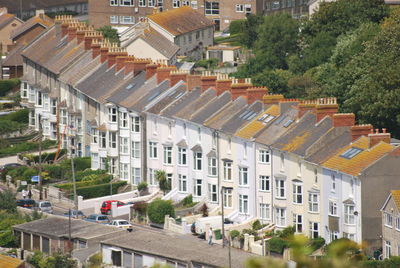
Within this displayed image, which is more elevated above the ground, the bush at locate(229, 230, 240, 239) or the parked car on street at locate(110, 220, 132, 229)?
the bush at locate(229, 230, 240, 239)

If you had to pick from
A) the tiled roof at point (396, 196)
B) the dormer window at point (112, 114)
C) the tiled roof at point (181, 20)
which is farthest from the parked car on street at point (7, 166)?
the tiled roof at point (396, 196)

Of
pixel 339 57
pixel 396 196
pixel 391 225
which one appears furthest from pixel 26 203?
pixel 339 57

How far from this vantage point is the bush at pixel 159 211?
78.6 m

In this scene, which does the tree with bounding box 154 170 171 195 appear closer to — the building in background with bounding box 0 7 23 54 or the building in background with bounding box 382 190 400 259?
the building in background with bounding box 382 190 400 259

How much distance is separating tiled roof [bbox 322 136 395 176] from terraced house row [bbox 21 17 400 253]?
8 centimetres

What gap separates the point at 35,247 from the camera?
76.8 m

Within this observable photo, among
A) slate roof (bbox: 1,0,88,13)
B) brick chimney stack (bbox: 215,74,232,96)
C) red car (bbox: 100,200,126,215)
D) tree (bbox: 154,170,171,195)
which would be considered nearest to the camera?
red car (bbox: 100,200,126,215)

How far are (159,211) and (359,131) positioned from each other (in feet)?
52.5

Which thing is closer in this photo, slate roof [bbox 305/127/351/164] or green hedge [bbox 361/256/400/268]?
green hedge [bbox 361/256/400/268]

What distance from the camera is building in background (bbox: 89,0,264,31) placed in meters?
156

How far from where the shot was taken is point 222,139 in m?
80.4

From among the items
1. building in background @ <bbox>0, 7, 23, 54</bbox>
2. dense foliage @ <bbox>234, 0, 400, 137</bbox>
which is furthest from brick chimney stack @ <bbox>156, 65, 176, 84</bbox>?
building in background @ <bbox>0, 7, 23, 54</bbox>

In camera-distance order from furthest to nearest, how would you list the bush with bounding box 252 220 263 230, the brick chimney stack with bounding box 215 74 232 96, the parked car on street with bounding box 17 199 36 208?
the parked car on street with bounding box 17 199 36 208 → the brick chimney stack with bounding box 215 74 232 96 → the bush with bounding box 252 220 263 230

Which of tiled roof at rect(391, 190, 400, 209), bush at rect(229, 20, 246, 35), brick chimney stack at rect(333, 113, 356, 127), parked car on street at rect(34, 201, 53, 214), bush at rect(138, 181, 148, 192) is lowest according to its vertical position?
parked car on street at rect(34, 201, 53, 214)
